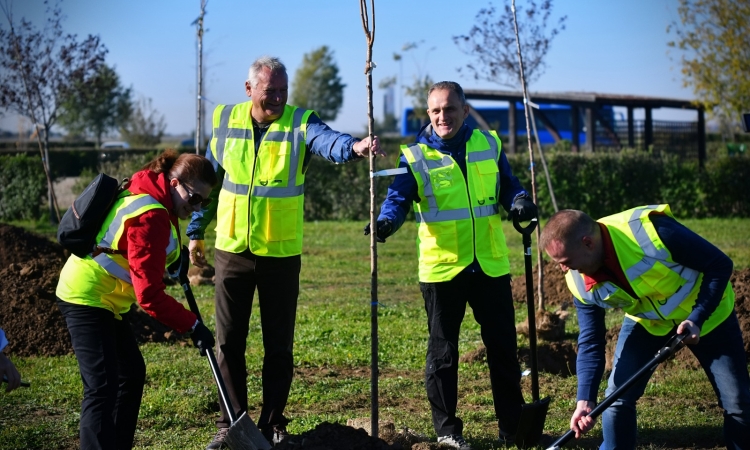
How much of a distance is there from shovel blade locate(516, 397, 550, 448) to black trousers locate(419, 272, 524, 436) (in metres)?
0.14

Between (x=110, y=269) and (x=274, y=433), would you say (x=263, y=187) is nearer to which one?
(x=110, y=269)

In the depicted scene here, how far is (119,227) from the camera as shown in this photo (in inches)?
163

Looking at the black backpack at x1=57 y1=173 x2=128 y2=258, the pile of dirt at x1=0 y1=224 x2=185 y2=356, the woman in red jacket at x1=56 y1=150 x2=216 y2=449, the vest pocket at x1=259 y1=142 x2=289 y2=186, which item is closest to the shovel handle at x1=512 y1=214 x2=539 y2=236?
the vest pocket at x1=259 y1=142 x2=289 y2=186

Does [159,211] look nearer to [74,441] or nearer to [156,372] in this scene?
[74,441]

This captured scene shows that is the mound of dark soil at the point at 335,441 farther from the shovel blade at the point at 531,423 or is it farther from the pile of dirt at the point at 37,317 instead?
the pile of dirt at the point at 37,317

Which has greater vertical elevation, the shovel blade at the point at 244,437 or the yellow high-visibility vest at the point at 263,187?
the yellow high-visibility vest at the point at 263,187

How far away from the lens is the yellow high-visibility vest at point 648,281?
396 centimetres

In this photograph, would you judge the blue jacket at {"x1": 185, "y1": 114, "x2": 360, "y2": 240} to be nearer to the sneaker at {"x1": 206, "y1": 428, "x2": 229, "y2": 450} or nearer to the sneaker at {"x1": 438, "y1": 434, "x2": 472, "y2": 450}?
the sneaker at {"x1": 206, "y1": 428, "x2": 229, "y2": 450}

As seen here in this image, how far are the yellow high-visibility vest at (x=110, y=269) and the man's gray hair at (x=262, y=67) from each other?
1.16 m

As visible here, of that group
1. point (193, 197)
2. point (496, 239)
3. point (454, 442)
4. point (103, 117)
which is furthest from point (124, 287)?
point (103, 117)

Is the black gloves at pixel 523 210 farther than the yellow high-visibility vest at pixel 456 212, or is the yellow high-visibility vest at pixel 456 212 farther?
the yellow high-visibility vest at pixel 456 212

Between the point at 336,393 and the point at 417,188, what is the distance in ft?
6.52

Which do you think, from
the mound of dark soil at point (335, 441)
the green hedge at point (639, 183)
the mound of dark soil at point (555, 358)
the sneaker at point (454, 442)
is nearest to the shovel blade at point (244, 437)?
the mound of dark soil at point (335, 441)

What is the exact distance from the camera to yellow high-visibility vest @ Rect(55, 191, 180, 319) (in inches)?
163
